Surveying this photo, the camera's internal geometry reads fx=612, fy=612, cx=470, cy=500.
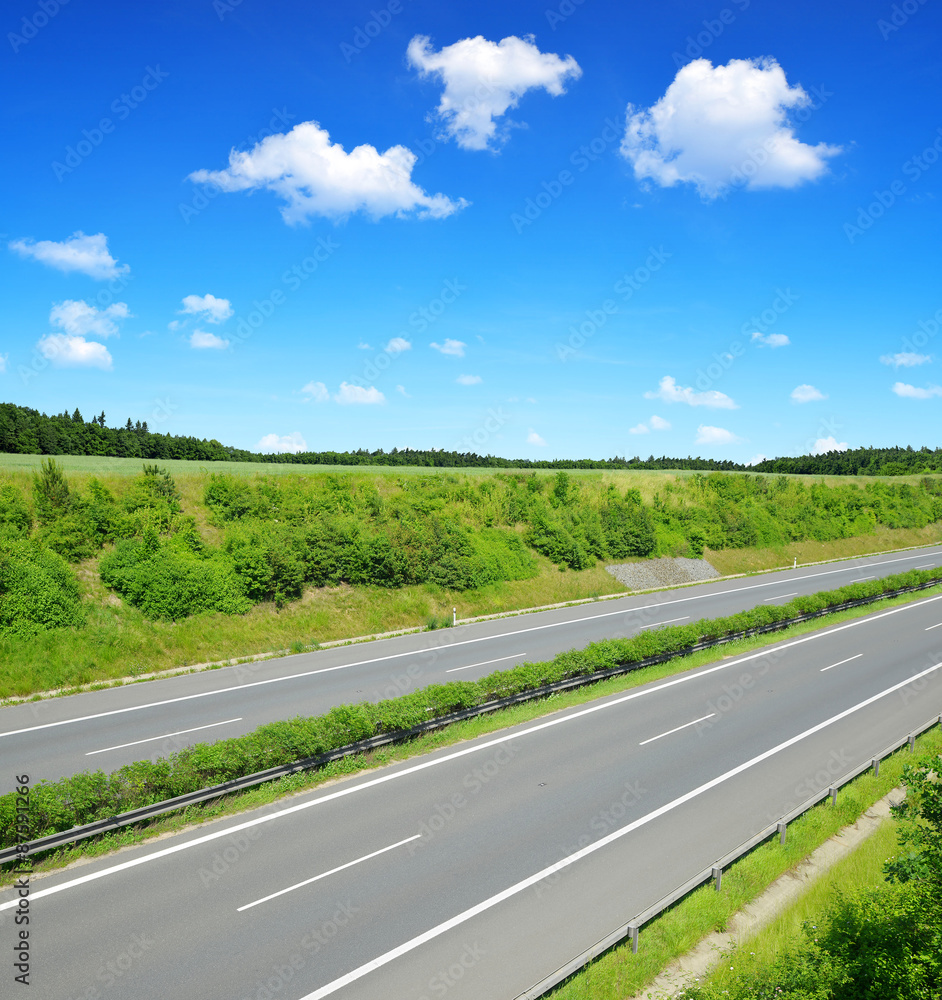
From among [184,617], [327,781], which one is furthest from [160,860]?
[184,617]

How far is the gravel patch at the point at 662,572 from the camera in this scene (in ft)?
150

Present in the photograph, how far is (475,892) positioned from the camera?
10.7 meters

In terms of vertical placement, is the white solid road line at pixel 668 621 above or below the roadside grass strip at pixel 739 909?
above

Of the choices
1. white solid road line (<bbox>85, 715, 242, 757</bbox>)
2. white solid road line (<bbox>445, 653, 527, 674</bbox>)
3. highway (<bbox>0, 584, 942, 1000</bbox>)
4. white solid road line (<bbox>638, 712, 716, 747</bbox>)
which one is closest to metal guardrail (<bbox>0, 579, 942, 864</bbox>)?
highway (<bbox>0, 584, 942, 1000</bbox>)

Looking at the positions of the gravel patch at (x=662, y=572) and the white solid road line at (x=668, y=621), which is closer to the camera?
the white solid road line at (x=668, y=621)

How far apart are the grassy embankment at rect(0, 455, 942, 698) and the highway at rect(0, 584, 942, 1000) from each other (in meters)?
14.0

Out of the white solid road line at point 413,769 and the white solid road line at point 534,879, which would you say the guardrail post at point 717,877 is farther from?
the white solid road line at point 413,769

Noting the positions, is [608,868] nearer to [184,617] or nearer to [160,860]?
[160,860]

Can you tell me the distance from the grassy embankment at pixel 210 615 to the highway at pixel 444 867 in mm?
13975

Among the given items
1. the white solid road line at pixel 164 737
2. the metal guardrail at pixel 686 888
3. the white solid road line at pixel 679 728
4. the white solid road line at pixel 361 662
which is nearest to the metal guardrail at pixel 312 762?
the white solid road line at pixel 679 728

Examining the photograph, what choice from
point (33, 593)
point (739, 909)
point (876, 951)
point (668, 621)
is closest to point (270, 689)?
point (33, 593)

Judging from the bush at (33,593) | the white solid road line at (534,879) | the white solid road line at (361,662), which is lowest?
the white solid road line at (534,879)

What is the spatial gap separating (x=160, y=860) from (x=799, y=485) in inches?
3139

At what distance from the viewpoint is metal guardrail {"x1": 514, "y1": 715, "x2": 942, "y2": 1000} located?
333 inches
